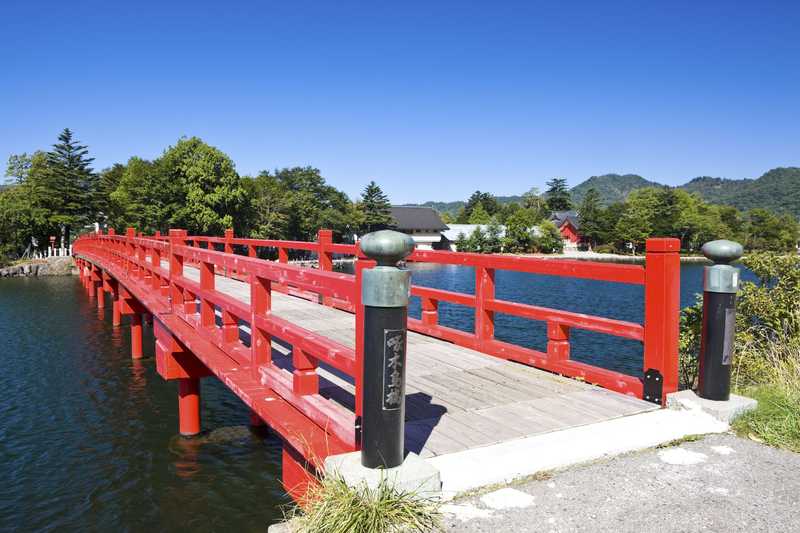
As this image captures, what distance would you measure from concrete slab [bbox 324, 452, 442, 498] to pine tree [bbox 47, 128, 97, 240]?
57468 millimetres

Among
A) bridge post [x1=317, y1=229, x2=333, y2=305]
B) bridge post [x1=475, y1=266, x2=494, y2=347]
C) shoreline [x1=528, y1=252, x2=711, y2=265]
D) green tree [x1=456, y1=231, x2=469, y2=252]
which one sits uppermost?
bridge post [x1=317, y1=229, x2=333, y2=305]

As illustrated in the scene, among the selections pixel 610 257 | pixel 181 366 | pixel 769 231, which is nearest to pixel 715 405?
pixel 181 366

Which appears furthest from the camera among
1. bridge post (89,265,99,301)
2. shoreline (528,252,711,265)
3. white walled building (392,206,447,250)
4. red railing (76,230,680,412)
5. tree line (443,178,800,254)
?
white walled building (392,206,447,250)

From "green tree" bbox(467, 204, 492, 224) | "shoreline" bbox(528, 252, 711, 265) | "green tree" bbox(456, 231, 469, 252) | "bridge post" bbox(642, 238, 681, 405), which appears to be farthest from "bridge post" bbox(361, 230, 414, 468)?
"green tree" bbox(467, 204, 492, 224)

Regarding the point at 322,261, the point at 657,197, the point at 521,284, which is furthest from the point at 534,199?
the point at 322,261

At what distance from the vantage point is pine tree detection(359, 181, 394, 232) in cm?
7594

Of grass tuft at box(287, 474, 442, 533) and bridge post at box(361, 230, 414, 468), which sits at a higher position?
bridge post at box(361, 230, 414, 468)

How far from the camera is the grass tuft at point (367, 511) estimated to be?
8.94 ft

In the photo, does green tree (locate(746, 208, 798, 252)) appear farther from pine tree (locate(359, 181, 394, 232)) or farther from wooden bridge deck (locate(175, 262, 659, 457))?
wooden bridge deck (locate(175, 262, 659, 457))

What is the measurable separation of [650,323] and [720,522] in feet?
6.46

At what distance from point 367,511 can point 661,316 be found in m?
2.93

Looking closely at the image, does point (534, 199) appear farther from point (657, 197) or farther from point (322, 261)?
point (322, 261)

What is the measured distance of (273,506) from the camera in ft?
25.7

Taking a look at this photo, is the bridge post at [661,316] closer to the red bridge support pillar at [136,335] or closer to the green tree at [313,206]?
the red bridge support pillar at [136,335]
